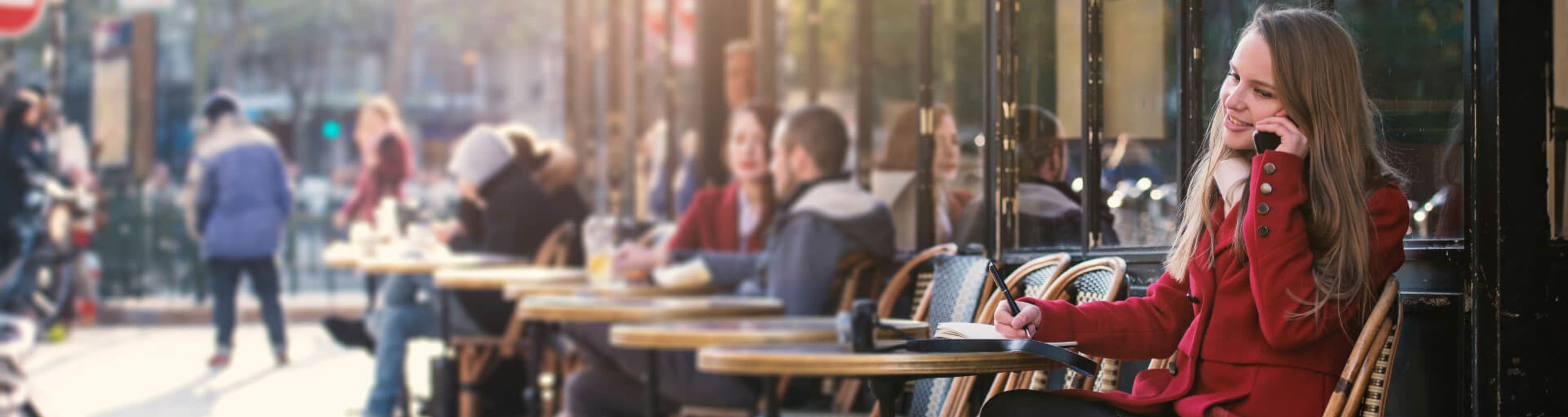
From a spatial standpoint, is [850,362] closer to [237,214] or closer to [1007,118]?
[1007,118]

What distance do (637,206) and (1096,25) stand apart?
6614 millimetres

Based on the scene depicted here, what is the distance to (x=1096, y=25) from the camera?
11.6 ft

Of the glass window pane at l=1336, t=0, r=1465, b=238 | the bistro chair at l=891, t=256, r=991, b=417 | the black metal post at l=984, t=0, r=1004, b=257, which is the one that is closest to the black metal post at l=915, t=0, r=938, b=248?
the black metal post at l=984, t=0, r=1004, b=257

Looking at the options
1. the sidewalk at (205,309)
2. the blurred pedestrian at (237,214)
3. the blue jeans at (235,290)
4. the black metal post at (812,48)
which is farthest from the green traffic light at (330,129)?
the black metal post at (812,48)

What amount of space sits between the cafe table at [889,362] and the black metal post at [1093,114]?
529 millimetres

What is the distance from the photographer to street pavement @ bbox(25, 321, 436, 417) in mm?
7750

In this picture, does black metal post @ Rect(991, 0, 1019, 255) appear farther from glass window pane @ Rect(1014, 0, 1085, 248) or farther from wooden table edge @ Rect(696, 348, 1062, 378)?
wooden table edge @ Rect(696, 348, 1062, 378)

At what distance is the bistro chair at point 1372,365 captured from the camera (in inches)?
85.7

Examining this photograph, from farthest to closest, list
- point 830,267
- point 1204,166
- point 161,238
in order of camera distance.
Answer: point 161,238
point 830,267
point 1204,166

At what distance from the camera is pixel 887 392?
2.93 metres

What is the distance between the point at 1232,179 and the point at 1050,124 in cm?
147

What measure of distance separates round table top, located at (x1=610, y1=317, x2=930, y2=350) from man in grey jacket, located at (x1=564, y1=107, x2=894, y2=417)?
0.40m

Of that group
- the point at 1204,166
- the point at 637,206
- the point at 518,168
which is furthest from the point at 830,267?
the point at 637,206

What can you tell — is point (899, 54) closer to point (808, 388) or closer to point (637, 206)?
point (808, 388)
